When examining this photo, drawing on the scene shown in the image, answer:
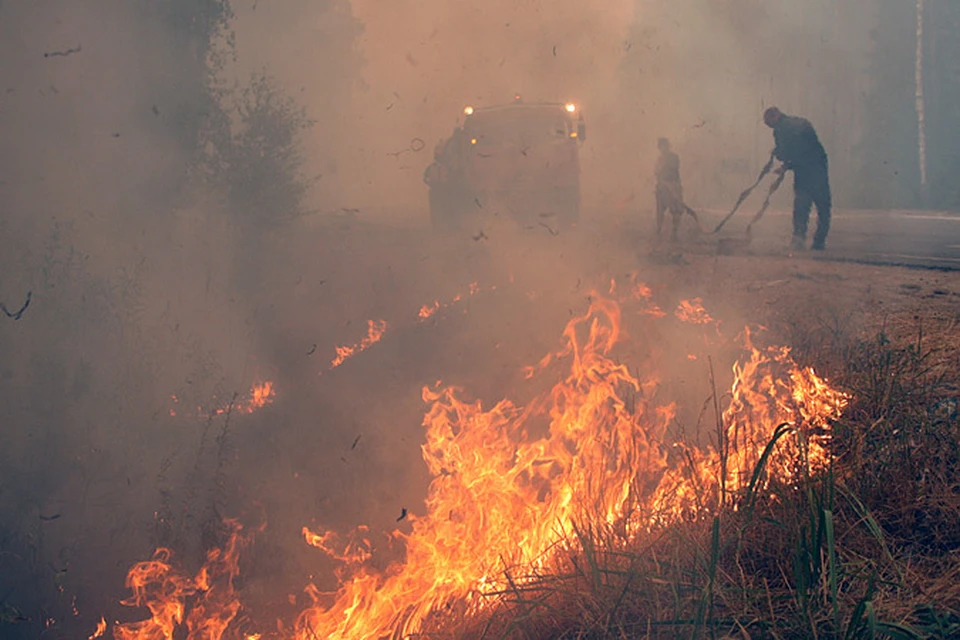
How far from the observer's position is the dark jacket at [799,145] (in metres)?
8.30

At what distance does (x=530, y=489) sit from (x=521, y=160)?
7.77m

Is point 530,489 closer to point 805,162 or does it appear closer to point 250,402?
point 250,402

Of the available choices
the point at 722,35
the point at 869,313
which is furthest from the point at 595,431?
the point at 722,35

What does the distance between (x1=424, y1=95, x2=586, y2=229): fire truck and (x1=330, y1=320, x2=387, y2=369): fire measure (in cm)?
374

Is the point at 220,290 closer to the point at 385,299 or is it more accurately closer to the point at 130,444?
the point at 385,299

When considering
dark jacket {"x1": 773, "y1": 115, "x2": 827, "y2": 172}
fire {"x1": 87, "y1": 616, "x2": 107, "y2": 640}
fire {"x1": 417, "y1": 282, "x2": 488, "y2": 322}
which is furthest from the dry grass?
dark jacket {"x1": 773, "y1": 115, "x2": 827, "y2": 172}

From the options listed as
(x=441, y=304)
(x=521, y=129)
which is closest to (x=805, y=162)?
(x=521, y=129)

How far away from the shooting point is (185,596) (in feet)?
13.3

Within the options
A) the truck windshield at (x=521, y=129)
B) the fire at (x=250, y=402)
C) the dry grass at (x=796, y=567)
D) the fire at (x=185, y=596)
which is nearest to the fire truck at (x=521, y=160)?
the truck windshield at (x=521, y=129)

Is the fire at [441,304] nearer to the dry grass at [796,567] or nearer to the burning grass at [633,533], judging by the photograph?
the burning grass at [633,533]

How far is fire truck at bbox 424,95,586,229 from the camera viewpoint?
10.6 meters

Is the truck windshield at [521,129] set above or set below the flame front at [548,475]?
above

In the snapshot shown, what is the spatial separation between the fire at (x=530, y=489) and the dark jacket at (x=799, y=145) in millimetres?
4105

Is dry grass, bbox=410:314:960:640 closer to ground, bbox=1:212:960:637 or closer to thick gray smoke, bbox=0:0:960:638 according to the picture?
ground, bbox=1:212:960:637
